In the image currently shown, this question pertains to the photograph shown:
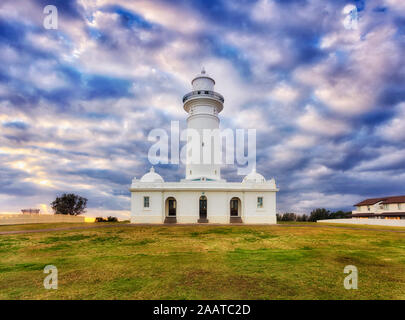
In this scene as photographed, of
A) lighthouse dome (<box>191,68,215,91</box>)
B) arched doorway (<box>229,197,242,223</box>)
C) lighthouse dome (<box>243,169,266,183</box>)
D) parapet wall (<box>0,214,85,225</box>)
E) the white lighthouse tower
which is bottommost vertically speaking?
parapet wall (<box>0,214,85,225</box>)

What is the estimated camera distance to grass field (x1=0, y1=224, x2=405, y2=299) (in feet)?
23.3

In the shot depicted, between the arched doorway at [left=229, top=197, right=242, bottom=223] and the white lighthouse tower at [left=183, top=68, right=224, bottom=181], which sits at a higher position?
the white lighthouse tower at [left=183, top=68, right=224, bottom=181]

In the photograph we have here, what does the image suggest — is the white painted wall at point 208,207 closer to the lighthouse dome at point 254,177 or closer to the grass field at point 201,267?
the lighthouse dome at point 254,177

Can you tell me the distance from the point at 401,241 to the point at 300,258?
409 inches

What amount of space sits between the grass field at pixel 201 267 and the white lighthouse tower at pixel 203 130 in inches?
614

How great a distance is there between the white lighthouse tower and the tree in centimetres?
3256

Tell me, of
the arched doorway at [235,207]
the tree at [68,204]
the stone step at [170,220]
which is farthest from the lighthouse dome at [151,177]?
the tree at [68,204]

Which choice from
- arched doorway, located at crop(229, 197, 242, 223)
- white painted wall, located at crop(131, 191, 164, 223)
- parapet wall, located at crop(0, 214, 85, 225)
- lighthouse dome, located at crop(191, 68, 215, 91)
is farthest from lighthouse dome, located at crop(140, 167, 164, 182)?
parapet wall, located at crop(0, 214, 85, 225)

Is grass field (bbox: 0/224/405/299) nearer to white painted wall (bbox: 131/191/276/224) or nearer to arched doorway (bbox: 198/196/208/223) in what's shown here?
white painted wall (bbox: 131/191/276/224)

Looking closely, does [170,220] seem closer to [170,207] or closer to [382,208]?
[170,207]

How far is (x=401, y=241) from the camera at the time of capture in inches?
657

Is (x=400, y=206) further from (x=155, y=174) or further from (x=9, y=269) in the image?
(x=9, y=269)

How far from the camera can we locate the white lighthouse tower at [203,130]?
31.6 m

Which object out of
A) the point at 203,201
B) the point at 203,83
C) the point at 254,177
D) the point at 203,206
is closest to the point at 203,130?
the point at 203,83
